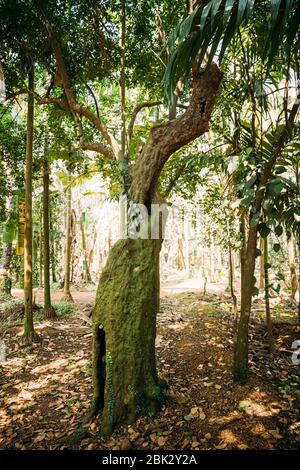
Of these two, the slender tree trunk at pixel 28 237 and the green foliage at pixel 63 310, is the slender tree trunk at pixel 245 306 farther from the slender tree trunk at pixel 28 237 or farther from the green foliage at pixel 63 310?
the green foliage at pixel 63 310

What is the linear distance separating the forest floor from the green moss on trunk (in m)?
0.24

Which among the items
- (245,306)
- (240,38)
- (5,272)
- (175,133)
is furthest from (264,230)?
(5,272)

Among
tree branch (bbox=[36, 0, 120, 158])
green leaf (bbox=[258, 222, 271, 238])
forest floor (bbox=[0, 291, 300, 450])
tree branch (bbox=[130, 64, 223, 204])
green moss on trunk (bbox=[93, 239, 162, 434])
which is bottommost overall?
forest floor (bbox=[0, 291, 300, 450])

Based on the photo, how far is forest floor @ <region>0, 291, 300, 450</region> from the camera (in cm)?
333

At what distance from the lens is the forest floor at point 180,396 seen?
333cm

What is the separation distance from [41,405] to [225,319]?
4437mm

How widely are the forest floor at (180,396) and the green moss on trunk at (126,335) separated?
0.78 feet

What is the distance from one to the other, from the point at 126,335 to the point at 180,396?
123cm

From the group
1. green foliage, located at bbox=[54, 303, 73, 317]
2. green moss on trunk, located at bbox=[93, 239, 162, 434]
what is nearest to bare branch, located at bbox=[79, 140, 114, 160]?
green moss on trunk, located at bbox=[93, 239, 162, 434]

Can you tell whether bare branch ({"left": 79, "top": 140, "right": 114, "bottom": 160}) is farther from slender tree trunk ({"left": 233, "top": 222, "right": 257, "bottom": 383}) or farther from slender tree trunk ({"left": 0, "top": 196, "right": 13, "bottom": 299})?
slender tree trunk ({"left": 0, "top": 196, "right": 13, "bottom": 299})

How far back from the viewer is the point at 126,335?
11.8ft

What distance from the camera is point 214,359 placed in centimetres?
487
